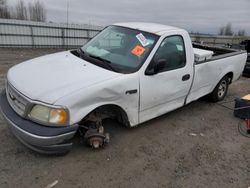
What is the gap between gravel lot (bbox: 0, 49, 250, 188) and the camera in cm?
266

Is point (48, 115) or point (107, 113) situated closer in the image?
point (48, 115)

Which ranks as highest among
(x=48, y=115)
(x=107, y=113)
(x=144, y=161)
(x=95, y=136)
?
(x=48, y=115)

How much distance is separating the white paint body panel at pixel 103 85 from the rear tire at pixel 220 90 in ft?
3.04

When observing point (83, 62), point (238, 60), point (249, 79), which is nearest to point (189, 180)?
point (83, 62)

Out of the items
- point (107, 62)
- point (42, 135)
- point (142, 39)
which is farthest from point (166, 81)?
point (42, 135)

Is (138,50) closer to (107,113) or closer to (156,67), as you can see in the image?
(156,67)

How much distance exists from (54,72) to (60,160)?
3.95 ft

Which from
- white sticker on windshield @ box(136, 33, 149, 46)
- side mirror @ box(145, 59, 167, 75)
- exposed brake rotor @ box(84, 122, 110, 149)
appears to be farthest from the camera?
white sticker on windshield @ box(136, 33, 149, 46)

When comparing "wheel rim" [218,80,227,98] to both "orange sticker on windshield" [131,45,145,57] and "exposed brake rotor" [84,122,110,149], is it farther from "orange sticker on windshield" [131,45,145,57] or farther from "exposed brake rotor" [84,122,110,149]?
"exposed brake rotor" [84,122,110,149]

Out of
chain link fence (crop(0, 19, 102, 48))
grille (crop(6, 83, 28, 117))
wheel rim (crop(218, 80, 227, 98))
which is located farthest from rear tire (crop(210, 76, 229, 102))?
chain link fence (crop(0, 19, 102, 48))

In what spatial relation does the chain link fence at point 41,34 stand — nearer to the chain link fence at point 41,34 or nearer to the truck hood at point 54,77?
the chain link fence at point 41,34

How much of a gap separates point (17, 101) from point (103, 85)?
1.11 m

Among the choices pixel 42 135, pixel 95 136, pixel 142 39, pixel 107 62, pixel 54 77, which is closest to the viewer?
pixel 42 135

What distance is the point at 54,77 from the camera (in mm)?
2885
